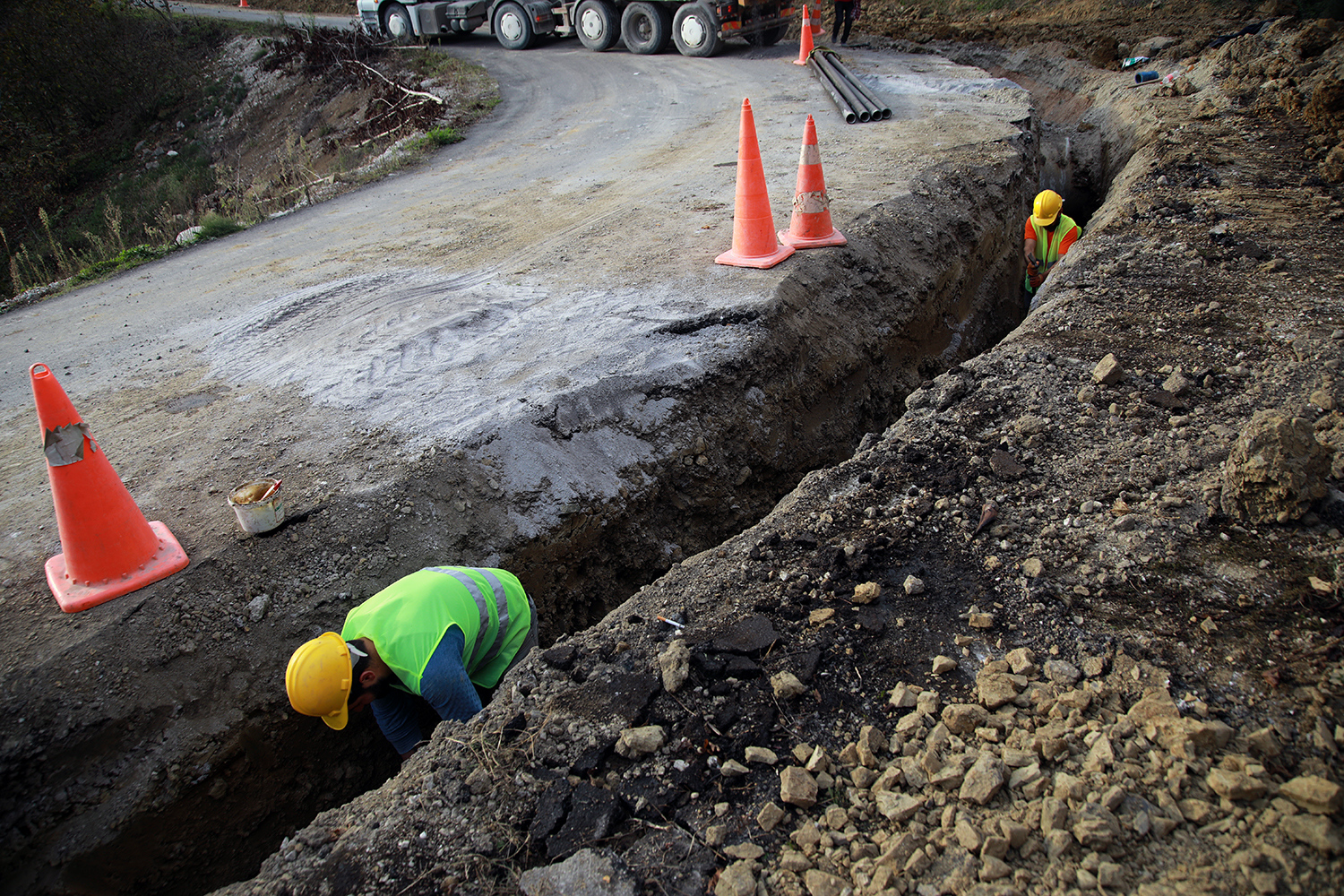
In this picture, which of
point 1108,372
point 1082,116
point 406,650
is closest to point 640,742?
point 406,650

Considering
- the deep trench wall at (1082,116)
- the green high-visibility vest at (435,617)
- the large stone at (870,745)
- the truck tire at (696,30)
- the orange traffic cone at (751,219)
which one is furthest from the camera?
the truck tire at (696,30)

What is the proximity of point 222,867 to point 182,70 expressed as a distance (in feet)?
70.4

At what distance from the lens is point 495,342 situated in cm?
445

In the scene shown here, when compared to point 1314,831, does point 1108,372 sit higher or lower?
higher

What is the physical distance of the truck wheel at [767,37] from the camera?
13547mm

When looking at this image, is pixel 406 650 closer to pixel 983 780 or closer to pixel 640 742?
pixel 640 742

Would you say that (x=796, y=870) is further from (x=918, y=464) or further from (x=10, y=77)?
(x=10, y=77)

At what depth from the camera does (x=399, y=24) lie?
51.6 feet

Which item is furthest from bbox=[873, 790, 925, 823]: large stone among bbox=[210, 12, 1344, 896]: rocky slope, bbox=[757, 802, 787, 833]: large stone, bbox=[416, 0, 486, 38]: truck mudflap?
bbox=[416, 0, 486, 38]: truck mudflap

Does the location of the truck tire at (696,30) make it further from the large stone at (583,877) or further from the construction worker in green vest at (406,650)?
the large stone at (583,877)

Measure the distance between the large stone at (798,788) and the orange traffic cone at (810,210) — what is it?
3911 mm

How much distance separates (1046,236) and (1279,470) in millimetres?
4305

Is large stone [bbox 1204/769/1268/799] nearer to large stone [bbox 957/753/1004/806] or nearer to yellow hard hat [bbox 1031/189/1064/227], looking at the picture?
large stone [bbox 957/753/1004/806]

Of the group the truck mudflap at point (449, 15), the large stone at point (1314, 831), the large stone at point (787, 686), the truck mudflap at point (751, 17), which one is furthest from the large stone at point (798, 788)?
the truck mudflap at point (449, 15)
